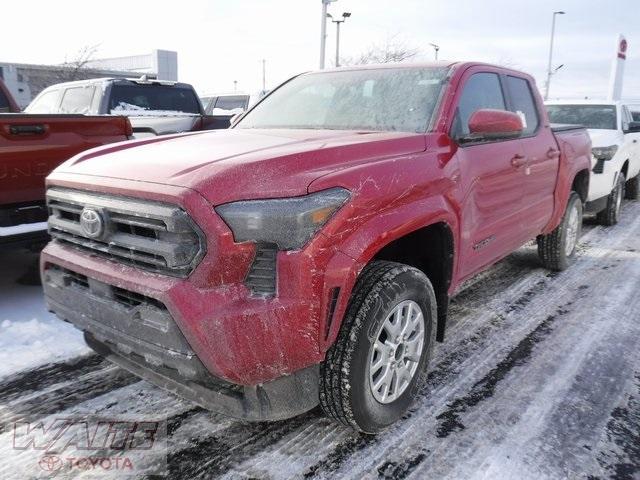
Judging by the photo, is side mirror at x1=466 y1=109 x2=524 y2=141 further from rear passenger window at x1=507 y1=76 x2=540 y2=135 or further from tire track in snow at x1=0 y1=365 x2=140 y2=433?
tire track in snow at x1=0 y1=365 x2=140 y2=433

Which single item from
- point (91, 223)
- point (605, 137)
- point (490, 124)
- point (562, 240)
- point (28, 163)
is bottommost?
point (562, 240)

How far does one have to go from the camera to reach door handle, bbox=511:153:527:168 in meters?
3.74

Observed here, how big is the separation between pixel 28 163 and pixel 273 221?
2.61m

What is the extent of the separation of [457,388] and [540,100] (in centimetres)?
284

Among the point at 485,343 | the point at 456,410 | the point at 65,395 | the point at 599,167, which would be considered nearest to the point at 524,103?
the point at 485,343

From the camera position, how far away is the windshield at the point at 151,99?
725cm

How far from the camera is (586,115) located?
8594 mm

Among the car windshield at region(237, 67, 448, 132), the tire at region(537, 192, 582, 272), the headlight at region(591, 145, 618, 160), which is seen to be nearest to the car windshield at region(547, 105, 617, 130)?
the headlight at region(591, 145, 618, 160)

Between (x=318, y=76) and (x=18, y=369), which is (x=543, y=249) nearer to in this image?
(x=318, y=76)

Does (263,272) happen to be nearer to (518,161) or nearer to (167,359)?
(167,359)

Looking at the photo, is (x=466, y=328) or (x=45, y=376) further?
(x=466, y=328)

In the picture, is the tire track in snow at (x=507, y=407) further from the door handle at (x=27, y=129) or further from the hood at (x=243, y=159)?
the door handle at (x=27, y=129)

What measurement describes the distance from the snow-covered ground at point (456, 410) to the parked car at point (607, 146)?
10.7 feet

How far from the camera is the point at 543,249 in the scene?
5395 mm
